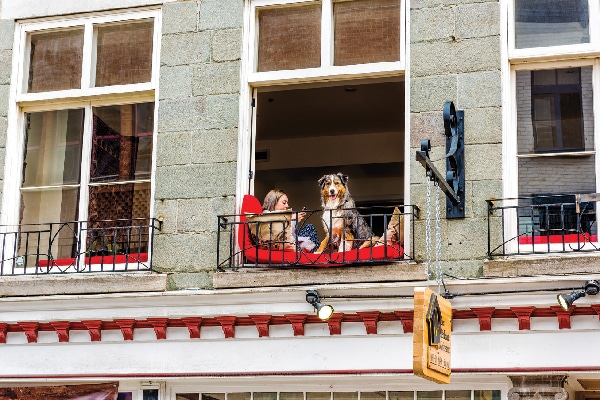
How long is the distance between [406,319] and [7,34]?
5755 millimetres

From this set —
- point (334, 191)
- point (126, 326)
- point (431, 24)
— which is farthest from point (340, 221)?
point (126, 326)

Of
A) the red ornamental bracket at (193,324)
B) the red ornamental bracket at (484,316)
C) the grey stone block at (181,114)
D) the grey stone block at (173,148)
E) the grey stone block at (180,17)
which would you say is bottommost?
the red ornamental bracket at (193,324)

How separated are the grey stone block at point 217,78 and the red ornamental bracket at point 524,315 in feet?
12.4

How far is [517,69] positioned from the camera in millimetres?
11695

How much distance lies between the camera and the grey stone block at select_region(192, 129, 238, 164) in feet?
40.2

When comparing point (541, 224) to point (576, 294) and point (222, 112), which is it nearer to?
point (576, 294)

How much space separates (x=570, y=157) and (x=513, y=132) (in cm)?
60

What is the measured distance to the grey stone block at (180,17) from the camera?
12773 mm

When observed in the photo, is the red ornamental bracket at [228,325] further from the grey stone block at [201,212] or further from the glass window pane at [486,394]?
the glass window pane at [486,394]

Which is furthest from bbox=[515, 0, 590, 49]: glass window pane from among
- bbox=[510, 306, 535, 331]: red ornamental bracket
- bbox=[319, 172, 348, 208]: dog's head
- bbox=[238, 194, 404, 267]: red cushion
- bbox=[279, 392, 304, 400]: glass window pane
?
bbox=[279, 392, 304, 400]: glass window pane

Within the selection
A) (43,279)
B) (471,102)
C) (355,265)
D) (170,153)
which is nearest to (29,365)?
(43,279)

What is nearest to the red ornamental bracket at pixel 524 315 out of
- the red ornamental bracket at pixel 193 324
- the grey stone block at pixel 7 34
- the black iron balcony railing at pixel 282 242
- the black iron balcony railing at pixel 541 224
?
the black iron balcony railing at pixel 541 224

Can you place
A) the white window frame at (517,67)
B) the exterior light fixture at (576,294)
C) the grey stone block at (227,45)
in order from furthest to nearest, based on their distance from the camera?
the grey stone block at (227,45) < the white window frame at (517,67) < the exterior light fixture at (576,294)

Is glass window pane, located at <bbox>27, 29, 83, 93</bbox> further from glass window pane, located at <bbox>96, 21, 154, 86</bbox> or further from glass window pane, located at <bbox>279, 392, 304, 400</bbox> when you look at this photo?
glass window pane, located at <bbox>279, 392, 304, 400</bbox>
